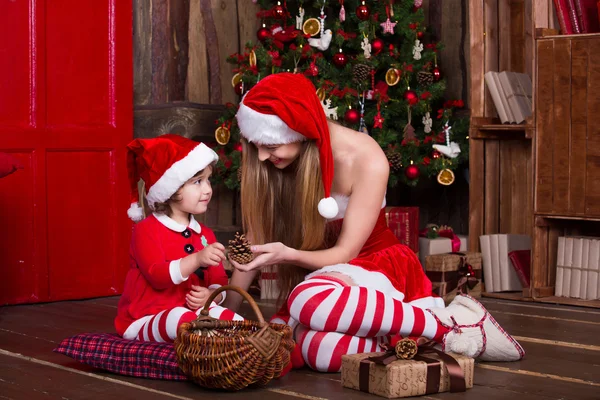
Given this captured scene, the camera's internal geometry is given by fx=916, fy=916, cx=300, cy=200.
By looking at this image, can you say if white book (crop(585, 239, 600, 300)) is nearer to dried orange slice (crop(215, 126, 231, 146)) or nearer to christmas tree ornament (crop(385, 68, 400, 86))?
christmas tree ornament (crop(385, 68, 400, 86))

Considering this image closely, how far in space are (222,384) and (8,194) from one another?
6.11 ft

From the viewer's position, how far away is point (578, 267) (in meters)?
3.88

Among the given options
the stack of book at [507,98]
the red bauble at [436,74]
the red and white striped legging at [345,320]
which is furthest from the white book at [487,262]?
the red and white striped legging at [345,320]

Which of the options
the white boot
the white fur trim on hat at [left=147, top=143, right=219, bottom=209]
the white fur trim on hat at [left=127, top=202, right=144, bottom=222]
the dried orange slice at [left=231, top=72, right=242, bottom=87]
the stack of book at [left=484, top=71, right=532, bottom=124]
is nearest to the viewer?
the white boot

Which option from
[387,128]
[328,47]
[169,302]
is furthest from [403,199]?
[169,302]

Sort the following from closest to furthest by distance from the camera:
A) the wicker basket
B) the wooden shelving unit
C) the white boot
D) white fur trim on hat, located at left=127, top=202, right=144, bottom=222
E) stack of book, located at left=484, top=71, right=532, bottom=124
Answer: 1. the wicker basket
2. the white boot
3. white fur trim on hat, located at left=127, top=202, right=144, bottom=222
4. the wooden shelving unit
5. stack of book, located at left=484, top=71, right=532, bottom=124

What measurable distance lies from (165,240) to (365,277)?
614 mm

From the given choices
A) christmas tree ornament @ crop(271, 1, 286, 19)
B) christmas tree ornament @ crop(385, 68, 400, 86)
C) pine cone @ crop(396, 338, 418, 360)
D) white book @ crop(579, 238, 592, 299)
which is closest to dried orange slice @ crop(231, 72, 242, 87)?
christmas tree ornament @ crop(271, 1, 286, 19)

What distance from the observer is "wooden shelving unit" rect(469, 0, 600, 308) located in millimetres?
3750

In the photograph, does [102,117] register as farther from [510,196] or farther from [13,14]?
[510,196]

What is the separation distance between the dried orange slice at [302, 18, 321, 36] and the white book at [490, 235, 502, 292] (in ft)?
4.14

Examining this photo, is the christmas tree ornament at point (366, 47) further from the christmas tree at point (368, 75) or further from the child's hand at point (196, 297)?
the child's hand at point (196, 297)

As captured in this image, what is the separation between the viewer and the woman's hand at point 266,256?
2.51 metres

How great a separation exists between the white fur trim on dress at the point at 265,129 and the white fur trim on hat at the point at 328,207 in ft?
0.65
